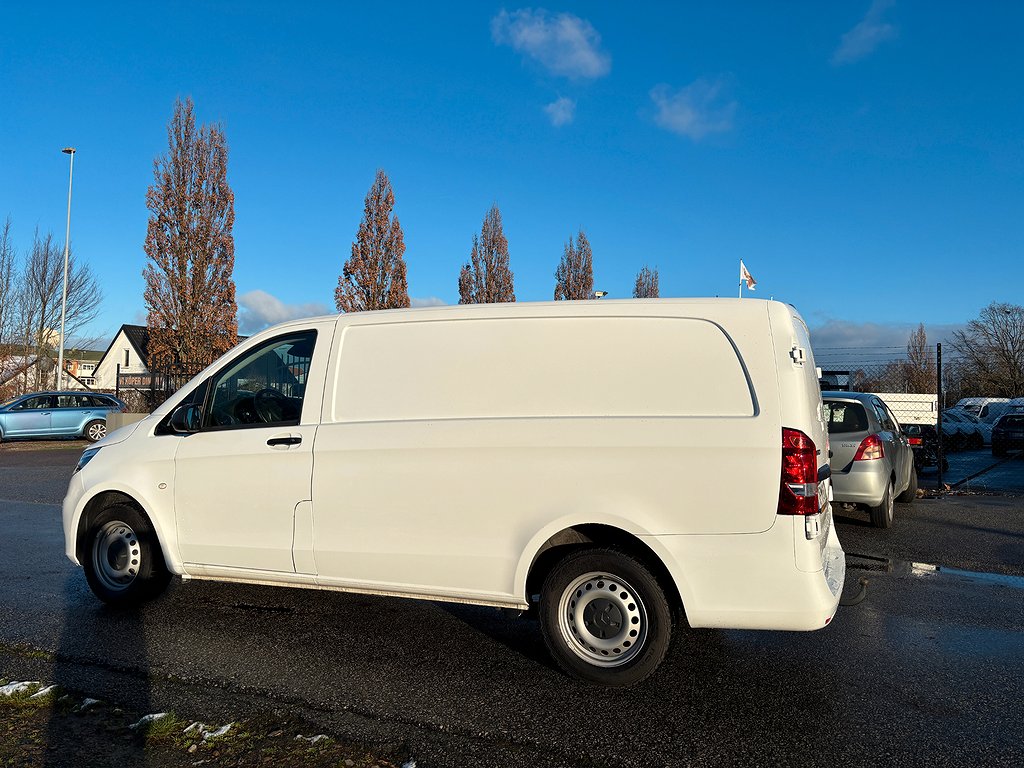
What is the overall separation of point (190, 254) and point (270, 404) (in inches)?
981

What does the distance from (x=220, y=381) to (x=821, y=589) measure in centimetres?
394

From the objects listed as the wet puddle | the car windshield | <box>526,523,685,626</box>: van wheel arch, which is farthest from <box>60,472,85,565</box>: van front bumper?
the car windshield

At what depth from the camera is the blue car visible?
22.9m

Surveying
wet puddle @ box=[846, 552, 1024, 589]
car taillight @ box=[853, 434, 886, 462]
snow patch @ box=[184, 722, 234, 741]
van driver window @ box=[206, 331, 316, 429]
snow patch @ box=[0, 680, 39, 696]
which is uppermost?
van driver window @ box=[206, 331, 316, 429]

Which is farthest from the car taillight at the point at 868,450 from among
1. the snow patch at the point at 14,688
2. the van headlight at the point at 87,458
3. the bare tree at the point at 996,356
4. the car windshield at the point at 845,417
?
the bare tree at the point at 996,356

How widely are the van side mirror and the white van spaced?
0.02 metres

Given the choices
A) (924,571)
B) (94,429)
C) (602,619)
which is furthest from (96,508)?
(94,429)

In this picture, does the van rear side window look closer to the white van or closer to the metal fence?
the white van

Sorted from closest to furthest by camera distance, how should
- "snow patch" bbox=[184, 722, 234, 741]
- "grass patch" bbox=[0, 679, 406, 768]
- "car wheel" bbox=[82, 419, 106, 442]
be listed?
"grass patch" bbox=[0, 679, 406, 768]
"snow patch" bbox=[184, 722, 234, 741]
"car wheel" bbox=[82, 419, 106, 442]

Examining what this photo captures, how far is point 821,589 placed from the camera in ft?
12.8

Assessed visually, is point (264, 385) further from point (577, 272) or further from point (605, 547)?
point (577, 272)

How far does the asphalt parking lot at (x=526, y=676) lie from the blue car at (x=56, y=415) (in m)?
19.2

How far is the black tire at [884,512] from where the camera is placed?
9261mm

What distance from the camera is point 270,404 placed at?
5.16m
